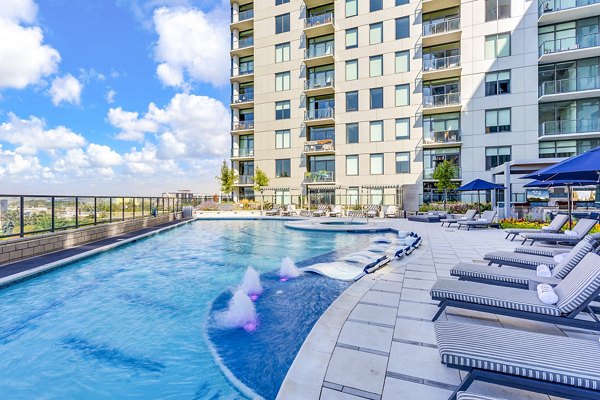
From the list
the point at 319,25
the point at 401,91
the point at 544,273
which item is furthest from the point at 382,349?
the point at 319,25

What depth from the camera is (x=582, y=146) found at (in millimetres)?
19516

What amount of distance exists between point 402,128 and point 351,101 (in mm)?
4839

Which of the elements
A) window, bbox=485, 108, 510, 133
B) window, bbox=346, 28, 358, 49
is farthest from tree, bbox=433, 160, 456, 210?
window, bbox=346, 28, 358, 49

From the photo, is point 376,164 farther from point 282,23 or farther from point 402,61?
point 282,23

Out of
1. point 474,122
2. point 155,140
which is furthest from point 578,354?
point 155,140

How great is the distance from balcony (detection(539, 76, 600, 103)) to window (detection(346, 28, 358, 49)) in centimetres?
1375

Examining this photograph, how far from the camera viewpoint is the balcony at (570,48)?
19.1 m

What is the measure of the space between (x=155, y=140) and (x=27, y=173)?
15.9 metres

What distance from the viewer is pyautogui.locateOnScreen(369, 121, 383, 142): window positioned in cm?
2447

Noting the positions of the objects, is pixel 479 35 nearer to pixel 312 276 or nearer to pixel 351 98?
pixel 351 98

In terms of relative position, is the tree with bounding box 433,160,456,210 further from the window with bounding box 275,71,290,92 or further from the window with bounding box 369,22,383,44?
the window with bounding box 275,71,290,92

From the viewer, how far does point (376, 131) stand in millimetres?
24594

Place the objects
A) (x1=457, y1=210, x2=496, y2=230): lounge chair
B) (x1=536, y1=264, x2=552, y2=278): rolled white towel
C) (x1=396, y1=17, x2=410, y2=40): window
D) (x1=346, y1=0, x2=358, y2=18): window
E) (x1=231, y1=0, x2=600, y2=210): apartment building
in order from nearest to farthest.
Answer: (x1=536, y1=264, x2=552, y2=278): rolled white towel, (x1=457, y1=210, x2=496, y2=230): lounge chair, (x1=231, y1=0, x2=600, y2=210): apartment building, (x1=396, y1=17, x2=410, y2=40): window, (x1=346, y1=0, x2=358, y2=18): window

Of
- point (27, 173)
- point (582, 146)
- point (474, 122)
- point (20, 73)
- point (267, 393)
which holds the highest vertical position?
point (20, 73)
